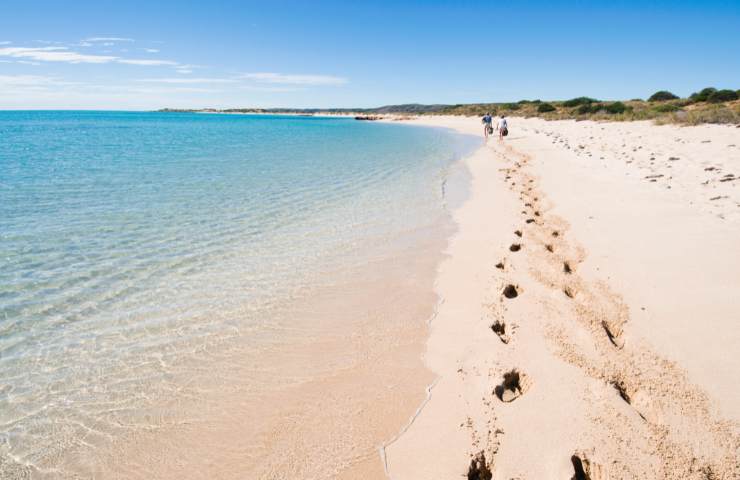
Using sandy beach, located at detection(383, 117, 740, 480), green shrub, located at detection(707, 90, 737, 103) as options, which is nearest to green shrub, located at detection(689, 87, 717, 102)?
green shrub, located at detection(707, 90, 737, 103)

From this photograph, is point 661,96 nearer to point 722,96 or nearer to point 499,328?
point 722,96

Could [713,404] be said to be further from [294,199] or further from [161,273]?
[294,199]

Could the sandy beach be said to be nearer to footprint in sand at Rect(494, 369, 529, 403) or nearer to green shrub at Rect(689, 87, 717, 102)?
footprint in sand at Rect(494, 369, 529, 403)

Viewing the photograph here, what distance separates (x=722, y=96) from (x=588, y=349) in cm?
5066

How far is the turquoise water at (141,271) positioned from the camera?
3746mm

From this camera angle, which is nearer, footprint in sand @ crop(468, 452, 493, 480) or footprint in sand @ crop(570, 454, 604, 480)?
footprint in sand @ crop(570, 454, 604, 480)

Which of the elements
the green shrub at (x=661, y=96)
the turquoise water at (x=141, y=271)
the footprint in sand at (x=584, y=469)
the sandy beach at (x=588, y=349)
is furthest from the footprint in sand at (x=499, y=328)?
the green shrub at (x=661, y=96)

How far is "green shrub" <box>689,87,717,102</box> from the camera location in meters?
41.6

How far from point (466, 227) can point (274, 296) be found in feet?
16.1

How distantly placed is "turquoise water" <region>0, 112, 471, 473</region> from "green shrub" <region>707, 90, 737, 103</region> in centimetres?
4212

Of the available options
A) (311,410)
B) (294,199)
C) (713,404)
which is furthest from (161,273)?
(713,404)

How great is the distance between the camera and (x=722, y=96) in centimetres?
3953

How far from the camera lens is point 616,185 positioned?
10.8 meters

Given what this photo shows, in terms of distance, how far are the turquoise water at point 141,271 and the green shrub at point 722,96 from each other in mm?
42122
